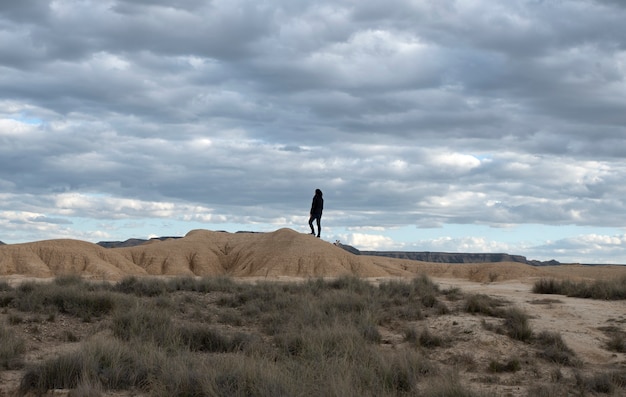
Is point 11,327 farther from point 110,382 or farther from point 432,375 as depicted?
point 432,375

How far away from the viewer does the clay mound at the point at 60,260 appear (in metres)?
36.9

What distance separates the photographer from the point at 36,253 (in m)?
39.8

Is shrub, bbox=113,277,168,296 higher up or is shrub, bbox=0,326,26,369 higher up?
shrub, bbox=113,277,168,296

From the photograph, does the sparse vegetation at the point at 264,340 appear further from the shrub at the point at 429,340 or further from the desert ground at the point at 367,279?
the desert ground at the point at 367,279

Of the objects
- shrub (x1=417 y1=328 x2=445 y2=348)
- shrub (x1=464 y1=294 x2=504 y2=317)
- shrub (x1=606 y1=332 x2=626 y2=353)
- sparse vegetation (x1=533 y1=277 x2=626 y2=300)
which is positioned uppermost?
sparse vegetation (x1=533 y1=277 x2=626 y2=300)

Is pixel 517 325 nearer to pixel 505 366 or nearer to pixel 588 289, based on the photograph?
pixel 505 366

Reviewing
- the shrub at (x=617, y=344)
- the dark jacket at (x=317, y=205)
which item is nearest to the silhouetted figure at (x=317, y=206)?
the dark jacket at (x=317, y=205)

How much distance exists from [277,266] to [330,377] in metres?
28.4

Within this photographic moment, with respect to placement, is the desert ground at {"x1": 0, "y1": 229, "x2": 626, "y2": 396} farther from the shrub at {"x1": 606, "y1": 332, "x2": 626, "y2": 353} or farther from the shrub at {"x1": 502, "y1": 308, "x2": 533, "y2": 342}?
the shrub at {"x1": 502, "y1": 308, "x2": 533, "y2": 342}

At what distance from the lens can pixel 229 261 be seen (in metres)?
44.0

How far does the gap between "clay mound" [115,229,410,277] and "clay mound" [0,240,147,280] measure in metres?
2.16

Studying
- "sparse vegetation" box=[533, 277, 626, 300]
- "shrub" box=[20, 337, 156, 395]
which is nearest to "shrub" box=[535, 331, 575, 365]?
"sparse vegetation" box=[533, 277, 626, 300]

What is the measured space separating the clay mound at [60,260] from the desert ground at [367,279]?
0.19ft

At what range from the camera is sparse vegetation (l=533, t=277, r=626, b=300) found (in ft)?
63.6
